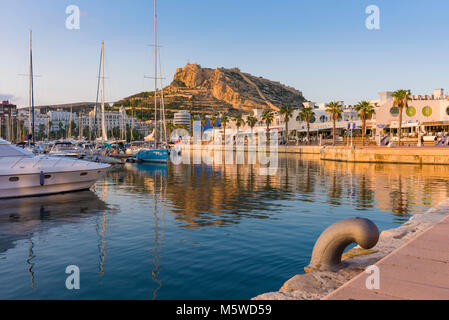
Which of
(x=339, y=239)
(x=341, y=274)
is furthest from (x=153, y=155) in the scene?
(x=341, y=274)

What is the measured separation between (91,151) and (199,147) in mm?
57939

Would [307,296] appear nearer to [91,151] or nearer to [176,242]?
[176,242]

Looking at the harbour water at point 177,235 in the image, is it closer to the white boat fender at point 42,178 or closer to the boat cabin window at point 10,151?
the white boat fender at point 42,178

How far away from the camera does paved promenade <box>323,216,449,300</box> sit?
4824 mm

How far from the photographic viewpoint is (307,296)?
6246 millimetres

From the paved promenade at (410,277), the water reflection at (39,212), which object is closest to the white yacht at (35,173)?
the water reflection at (39,212)

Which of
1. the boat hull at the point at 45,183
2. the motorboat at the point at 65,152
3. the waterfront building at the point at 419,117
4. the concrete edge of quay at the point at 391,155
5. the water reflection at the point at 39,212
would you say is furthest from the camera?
the waterfront building at the point at 419,117

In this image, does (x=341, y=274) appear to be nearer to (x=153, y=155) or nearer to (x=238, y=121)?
(x=153, y=155)

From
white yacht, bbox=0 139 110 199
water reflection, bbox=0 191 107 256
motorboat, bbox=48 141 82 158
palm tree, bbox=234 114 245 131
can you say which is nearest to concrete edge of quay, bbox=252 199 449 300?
water reflection, bbox=0 191 107 256

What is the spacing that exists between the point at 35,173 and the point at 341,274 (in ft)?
62.8

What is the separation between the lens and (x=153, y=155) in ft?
165

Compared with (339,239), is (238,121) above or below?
above

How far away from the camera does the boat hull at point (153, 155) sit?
4900 centimetres

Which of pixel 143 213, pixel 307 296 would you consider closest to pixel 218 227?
pixel 143 213
